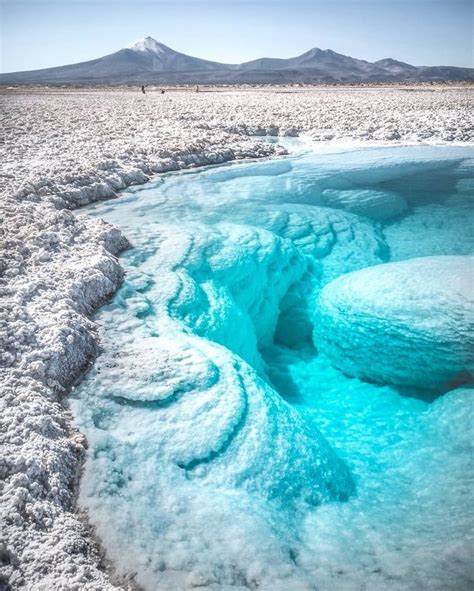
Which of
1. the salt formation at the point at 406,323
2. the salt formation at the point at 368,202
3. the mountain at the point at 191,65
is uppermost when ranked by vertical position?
the mountain at the point at 191,65

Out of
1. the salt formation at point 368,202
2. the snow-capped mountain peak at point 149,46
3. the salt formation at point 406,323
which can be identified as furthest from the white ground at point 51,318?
the snow-capped mountain peak at point 149,46

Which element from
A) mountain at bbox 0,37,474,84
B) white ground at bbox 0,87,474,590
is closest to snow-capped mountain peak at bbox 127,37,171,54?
mountain at bbox 0,37,474,84

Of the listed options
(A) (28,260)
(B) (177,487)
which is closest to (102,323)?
(A) (28,260)

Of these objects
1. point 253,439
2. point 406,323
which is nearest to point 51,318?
point 253,439

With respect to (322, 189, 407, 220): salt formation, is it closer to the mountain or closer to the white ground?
the white ground

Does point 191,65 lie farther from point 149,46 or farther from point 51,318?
point 51,318

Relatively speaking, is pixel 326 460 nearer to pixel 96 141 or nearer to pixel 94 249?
pixel 94 249

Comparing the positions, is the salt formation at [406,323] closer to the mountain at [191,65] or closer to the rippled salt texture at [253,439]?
the rippled salt texture at [253,439]

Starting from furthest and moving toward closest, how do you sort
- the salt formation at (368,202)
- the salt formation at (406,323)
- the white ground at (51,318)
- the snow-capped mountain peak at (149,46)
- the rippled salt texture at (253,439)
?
1. the snow-capped mountain peak at (149,46)
2. the salt formation at (368,202)
3. the salt formation at (406,323)
4. the rippled salt texture at (253,439)
5. the white ground at (51,318)
